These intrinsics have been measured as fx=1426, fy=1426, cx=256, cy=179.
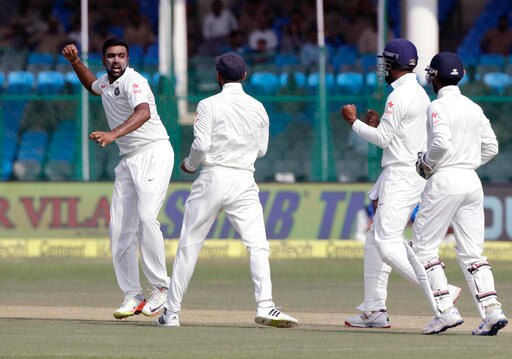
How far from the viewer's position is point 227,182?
1011cm

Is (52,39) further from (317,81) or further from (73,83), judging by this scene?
(317,81)

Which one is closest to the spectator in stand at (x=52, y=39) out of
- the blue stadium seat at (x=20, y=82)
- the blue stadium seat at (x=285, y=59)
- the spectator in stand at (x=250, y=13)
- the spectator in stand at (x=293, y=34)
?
the blue stadium seat at (x=20, y=82)

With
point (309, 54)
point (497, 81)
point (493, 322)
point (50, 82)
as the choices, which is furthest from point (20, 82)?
point (493, 322)

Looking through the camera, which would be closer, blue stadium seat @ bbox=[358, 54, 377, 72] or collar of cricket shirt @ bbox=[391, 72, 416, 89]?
collar of cricket shirt @ bbox=[391, 72, 416, 89]

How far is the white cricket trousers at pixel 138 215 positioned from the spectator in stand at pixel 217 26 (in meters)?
12.8

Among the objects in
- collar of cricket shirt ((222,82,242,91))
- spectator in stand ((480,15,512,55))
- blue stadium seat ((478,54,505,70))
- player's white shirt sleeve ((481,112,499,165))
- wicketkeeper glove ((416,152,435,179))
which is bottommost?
wicketkeeper glove ((416,152,435,179))

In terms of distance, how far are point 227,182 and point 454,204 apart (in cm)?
164

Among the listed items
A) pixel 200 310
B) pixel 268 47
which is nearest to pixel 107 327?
pixel 200 310

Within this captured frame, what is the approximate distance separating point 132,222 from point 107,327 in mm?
1070

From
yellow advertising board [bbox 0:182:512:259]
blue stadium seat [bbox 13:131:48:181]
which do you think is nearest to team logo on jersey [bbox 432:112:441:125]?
yellow advertising board [bbox 0:182:512:259]

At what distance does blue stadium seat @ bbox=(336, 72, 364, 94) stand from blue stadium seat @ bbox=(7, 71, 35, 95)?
13.8 ft

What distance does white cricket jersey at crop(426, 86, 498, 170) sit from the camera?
30.9 feet

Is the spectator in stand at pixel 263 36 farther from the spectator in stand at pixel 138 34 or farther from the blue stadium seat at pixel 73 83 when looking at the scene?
the blue stadium seat at pixel 73 83

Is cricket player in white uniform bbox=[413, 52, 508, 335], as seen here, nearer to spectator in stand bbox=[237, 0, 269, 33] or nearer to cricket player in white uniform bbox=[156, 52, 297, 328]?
cricket player in white uniform bbox=[156, 52, 297, 328]
